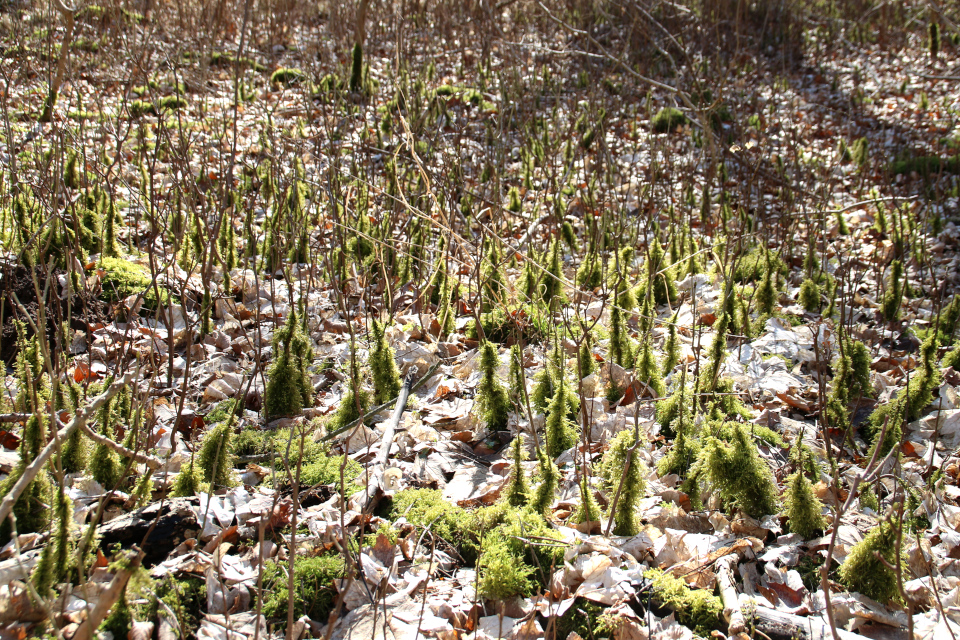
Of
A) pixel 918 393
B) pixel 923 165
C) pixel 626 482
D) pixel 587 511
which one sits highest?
pixel 923 165

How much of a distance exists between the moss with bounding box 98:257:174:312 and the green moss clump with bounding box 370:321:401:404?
53.3 inches

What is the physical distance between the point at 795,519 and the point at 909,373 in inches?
60.1

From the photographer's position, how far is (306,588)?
72.9 inches

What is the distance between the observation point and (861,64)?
31.4 feet

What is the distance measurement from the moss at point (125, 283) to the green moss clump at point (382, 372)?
135cm

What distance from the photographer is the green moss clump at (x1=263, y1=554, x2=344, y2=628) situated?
178 centimetres

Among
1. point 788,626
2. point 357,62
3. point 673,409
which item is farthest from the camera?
point 357,62

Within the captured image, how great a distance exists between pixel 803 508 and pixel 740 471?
8.0 inches

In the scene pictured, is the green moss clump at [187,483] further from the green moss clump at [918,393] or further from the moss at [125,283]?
the green moss clump at [918,393]

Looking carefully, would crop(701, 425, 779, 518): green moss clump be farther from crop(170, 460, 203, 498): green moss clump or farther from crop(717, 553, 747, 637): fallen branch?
crop(170, 460, 203, 498): green moss clump

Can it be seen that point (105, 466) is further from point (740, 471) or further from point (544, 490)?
point (740, 471)

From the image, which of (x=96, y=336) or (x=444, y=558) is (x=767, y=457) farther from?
(x=96, y=336)

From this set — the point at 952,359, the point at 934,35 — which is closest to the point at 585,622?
the point at 952,359

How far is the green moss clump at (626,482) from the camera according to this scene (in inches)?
81.5
